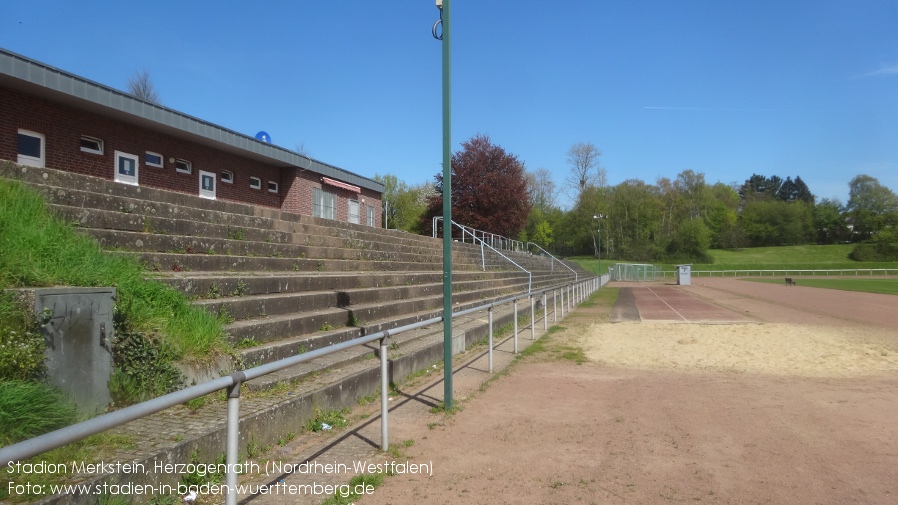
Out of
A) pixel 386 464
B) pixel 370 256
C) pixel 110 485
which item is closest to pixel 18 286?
pixel 110 485

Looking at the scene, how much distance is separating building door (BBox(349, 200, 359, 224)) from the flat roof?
18.0 feet

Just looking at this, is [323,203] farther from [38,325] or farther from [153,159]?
[38,325]

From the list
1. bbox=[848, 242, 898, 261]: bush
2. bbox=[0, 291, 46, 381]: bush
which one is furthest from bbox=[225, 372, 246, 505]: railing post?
bbox=[848, 242, 898, 261]: bush

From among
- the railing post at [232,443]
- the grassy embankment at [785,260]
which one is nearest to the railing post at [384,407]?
the railing post at [232,443]

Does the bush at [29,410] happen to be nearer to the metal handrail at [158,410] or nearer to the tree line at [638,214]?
the metal handrail at [158,410]

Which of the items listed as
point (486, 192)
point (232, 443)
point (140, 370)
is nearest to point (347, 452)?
point (140, 370)

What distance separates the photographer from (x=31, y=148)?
1125 cm

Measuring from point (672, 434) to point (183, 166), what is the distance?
13.9 metres

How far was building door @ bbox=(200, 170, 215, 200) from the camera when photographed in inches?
621

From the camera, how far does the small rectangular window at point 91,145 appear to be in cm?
1232

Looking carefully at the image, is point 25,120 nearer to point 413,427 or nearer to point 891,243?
point 413,427

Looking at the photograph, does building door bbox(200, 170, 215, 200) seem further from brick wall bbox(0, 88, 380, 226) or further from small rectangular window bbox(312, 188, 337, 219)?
small rectangular window bbox(312, 188, 337, 219)

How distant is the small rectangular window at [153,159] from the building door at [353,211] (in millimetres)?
10337

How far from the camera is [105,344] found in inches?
165
